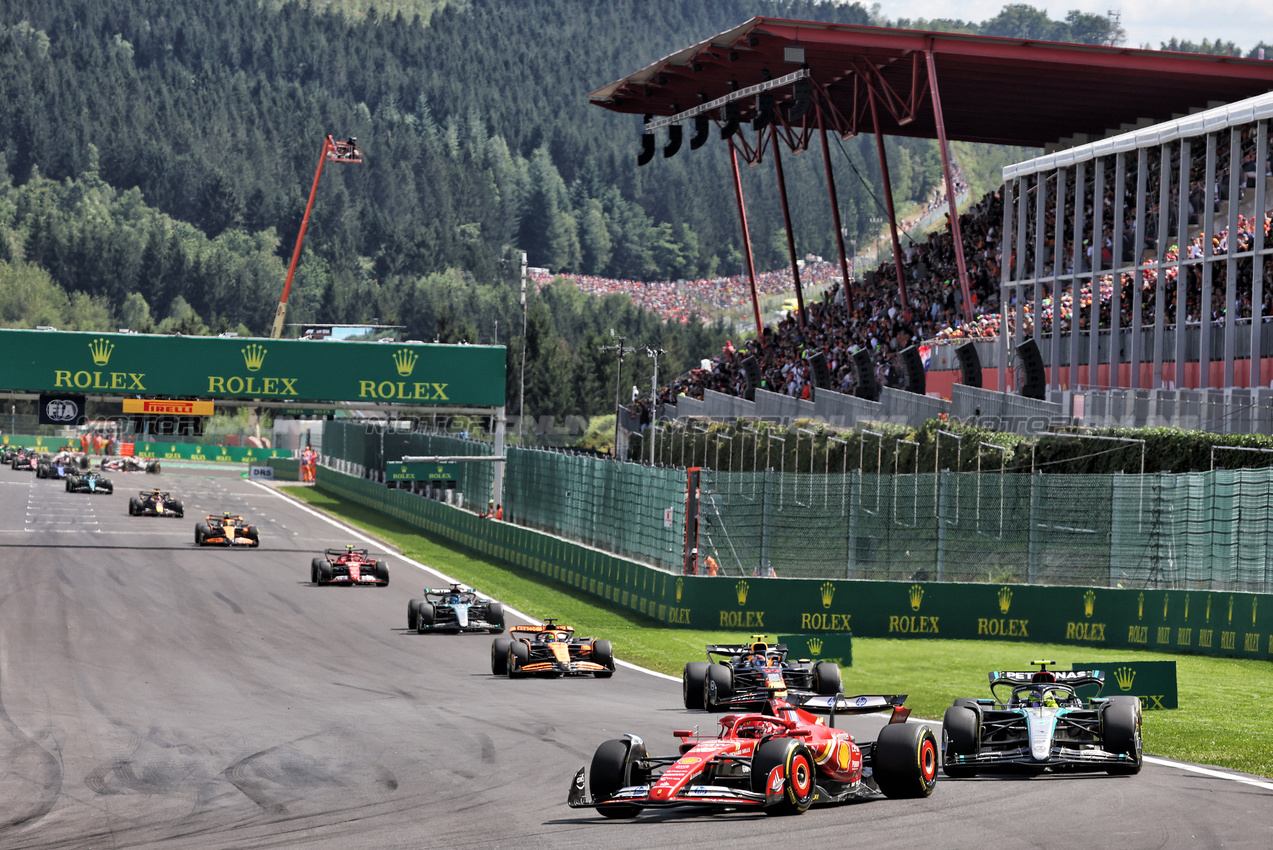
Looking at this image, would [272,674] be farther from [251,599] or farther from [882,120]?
[882,120]

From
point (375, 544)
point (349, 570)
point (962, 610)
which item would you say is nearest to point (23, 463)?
point (375, 544)

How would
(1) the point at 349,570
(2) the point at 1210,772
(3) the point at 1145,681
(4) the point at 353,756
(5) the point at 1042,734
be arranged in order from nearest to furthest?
(5) the point at 1042,734 < (2) the point at 1210,772 < (4) the point at 353,756 < (3) the point at 1145,681 < (1) the point at 349,570

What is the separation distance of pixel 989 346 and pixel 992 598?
1873 centimetres

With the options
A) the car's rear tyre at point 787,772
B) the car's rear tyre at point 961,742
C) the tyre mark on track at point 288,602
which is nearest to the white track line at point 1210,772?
the car's rear tyre at point 961,742

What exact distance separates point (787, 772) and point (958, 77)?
45.4 m

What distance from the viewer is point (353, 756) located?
14984mm

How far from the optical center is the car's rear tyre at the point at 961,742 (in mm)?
13484

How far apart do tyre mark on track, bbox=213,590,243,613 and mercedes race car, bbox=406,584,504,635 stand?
4243 millimetres

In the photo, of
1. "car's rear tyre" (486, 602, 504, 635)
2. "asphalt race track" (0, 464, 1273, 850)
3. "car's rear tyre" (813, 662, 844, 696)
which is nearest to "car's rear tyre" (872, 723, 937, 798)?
"asphalt race track" (0, 464, 1273, 850)

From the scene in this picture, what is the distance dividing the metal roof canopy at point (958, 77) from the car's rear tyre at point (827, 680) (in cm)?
3292

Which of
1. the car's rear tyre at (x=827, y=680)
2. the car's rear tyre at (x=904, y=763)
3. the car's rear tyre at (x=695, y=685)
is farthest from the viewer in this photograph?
the car's rear tyre at (x=695, y=685)

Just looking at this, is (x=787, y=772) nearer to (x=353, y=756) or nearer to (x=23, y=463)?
(x=353, y=756)

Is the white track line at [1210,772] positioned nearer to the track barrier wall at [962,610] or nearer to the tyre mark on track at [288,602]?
the track barrier wall at [962,610]

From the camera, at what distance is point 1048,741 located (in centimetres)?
1342
